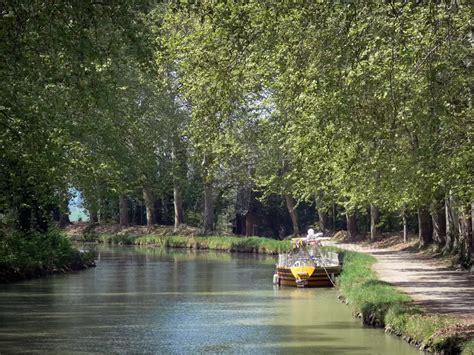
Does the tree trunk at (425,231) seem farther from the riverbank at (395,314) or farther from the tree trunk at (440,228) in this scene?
the riverbank at (395,314)

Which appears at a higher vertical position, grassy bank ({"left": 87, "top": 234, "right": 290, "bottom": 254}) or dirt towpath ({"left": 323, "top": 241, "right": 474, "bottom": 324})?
grassy bank ({"left": 87, "top": 234, "right": 290, "bottom": 254})

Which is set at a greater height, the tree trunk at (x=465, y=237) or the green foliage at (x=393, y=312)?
the tree trunk at (x=465, y=237)

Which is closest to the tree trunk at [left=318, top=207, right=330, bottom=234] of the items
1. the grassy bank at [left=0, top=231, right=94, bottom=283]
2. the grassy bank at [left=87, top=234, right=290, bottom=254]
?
the grassy bank at [left=87, top=234, right=290, bottom=254]

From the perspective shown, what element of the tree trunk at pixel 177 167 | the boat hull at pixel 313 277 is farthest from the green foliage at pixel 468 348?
the tree trunk at pixel 177 167

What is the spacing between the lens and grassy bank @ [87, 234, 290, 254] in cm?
6081

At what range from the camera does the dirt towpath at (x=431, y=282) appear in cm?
2275

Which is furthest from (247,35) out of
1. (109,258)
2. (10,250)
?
(109,258)

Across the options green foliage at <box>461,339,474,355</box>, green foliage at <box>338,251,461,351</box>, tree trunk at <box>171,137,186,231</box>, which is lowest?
green foliage at <box>461,339,474,355</box>

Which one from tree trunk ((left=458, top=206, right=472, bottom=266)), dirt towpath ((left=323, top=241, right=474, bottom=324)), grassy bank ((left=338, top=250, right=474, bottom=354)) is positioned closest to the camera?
grassy bank ((left=338, top=250, right=474, bottom=354))

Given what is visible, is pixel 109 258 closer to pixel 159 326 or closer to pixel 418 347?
pixel 159 326

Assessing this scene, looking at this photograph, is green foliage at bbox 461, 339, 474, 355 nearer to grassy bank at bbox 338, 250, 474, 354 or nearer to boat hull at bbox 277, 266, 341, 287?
grassy bank at bbox 338, 250, 474, 354

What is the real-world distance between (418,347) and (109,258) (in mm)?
38311

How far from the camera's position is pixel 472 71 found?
21031mm

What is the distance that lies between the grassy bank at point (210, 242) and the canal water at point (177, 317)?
16.5m
